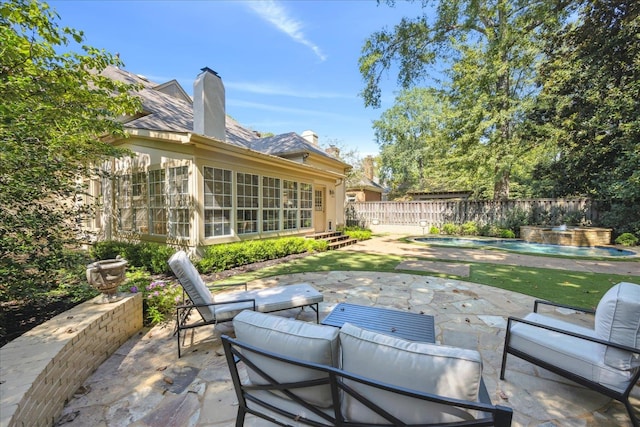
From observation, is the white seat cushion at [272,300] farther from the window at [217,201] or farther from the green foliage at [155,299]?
the window at [217,201]

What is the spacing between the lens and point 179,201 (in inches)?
301

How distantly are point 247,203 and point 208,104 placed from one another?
10.5 feet

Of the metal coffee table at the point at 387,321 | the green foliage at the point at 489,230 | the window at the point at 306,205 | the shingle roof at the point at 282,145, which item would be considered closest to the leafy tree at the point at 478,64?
the green foliage at the point at 489,230

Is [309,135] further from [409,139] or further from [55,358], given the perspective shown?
[409,139]

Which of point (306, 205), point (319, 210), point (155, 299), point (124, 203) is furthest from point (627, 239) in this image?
point (124, 203)

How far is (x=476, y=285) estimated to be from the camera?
19.2ft

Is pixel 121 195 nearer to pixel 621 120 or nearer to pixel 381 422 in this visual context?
pixel 381 422

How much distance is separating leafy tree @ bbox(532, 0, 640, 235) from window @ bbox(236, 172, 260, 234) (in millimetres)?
15027

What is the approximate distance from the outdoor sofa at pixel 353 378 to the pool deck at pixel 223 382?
2.81 feet

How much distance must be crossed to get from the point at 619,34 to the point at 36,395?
63.3 feet

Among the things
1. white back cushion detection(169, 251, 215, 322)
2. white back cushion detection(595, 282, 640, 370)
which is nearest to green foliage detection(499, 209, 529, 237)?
white back cushion detection(595, 282, 640, 370)

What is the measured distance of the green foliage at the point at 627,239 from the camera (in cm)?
1153

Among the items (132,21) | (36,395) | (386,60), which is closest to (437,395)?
(36,395)

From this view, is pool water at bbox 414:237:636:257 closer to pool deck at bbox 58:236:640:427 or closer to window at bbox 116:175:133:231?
pool deck at bbox 58:236:640:427
